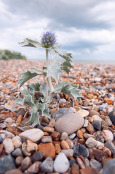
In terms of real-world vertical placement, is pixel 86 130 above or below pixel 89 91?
below

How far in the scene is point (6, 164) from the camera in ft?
4.01

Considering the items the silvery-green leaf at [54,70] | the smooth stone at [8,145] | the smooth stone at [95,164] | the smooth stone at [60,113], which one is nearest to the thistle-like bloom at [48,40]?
the silvery-green leaf at [54,70]

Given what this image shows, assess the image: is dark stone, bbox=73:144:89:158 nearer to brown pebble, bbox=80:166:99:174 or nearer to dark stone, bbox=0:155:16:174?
brown pebble, bbox=80:166:99:174

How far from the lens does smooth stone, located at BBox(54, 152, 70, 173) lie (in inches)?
47.7

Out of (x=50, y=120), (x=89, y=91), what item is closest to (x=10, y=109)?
(x=50, y=120)

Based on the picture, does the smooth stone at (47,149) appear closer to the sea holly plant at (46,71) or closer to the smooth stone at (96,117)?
the sea holly plant at (46,71)

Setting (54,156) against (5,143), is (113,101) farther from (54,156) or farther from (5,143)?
(5,143)

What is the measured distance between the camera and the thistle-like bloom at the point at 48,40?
1.91 meters

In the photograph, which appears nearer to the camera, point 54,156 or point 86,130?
point 54,156

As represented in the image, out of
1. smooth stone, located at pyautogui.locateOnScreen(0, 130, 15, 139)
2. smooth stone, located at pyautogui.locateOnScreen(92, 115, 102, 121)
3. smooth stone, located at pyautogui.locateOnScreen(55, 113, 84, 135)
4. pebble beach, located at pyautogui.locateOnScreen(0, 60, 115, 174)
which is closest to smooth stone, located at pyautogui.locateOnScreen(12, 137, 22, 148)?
pebble beach, located at pyautogui.locateOnScreen(0, 60, 115, 174)

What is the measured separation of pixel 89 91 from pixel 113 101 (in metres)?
0.55

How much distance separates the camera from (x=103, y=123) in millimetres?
1944

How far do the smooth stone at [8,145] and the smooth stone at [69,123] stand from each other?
21.1 inches

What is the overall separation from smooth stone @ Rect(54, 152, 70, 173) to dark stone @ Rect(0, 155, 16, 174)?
36 centimetres
